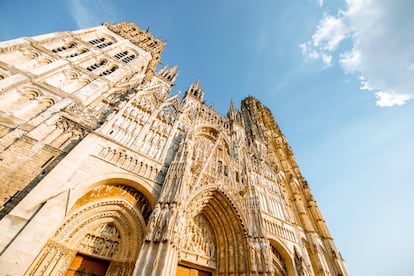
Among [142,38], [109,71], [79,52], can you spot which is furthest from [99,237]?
[142,38]

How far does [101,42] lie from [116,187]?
14507mm

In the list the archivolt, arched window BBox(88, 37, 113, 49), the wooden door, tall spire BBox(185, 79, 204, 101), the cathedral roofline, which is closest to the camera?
the wooden door

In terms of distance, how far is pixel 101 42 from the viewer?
14.8 meters

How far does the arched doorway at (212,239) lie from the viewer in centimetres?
729

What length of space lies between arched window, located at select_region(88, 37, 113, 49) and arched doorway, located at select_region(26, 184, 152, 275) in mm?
13708

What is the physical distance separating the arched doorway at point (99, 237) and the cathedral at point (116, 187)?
0.10 feet

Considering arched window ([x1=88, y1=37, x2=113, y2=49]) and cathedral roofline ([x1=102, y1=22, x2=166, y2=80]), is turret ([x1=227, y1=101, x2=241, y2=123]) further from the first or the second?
arched window ([x1=88, y1=37, x2=113, y2=49])

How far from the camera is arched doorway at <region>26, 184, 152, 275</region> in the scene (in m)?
4.85

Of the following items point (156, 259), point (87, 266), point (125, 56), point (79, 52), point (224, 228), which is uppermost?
point (125, 56)

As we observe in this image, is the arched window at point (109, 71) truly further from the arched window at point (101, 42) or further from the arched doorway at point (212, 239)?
the arched doorway at point (212, 239)

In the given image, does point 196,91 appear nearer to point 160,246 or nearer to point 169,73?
point 169,73

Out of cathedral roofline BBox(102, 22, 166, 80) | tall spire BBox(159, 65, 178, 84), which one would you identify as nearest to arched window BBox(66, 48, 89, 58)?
cathedral roofline BBox(102, 22, 166, 80)

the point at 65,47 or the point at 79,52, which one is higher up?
the point at 79,52

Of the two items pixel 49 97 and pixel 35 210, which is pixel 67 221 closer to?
pixel 35 210
